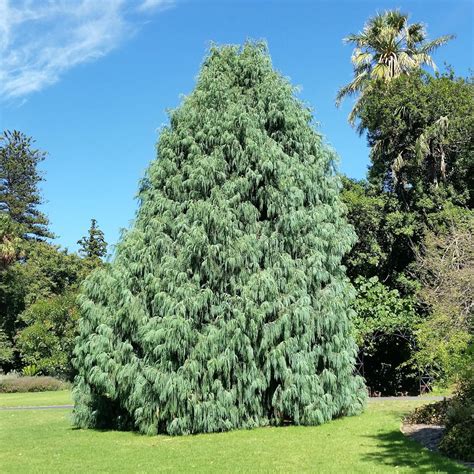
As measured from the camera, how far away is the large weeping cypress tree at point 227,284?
11.6m

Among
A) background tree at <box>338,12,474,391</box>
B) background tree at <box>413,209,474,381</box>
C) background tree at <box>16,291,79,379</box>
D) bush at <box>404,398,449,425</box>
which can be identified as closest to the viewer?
bush at <box>404,398,449,425</box>

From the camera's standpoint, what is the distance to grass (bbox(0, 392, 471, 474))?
829 centimetres

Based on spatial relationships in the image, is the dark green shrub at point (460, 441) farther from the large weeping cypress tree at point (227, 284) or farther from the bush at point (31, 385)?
the bush at point (31, 385)

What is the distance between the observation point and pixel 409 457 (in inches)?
336

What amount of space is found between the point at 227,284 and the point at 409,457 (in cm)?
539

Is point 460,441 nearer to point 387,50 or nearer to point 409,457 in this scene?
point 409,457

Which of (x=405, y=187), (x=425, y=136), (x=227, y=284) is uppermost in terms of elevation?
(x=425, y=136)

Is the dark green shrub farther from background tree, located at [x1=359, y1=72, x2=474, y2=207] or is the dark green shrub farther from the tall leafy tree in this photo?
the tall leafy tree

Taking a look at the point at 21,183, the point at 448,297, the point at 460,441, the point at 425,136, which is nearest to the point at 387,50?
the point at 425,136

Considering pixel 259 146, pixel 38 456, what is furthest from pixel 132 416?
pixel 259 146

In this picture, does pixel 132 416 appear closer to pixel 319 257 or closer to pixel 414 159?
pixel 319 257

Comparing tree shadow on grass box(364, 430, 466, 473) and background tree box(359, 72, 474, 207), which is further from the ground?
background tree box(359, 72, 474, 207)

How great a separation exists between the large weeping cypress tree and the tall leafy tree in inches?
1655

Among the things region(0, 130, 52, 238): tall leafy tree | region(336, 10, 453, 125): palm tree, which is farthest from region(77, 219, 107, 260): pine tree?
region(336, 10, 453, 125): palm tree
